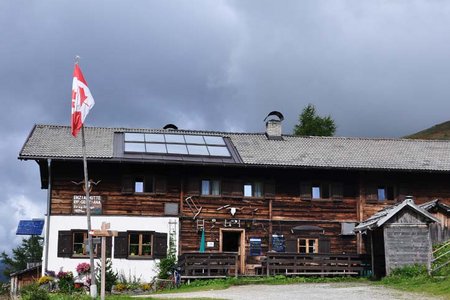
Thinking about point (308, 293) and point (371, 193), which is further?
point (371, 193)

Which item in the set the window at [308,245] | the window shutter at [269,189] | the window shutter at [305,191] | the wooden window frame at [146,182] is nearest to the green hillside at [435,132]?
the window shutter at [305,191]

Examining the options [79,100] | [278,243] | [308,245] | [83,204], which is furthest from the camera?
[308,245]

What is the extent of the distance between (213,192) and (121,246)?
5.00m

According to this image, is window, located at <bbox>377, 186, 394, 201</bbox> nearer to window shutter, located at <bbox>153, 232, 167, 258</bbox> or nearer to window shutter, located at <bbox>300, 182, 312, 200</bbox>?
window shutter, located at <bbox>300, 182, 312, 200</bbox>

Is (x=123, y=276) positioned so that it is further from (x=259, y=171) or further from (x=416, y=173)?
(x=416, y=173)

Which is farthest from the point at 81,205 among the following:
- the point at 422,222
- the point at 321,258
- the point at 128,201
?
the point at 422,222

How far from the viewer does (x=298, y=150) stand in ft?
114

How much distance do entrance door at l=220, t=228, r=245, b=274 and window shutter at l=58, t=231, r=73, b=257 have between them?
6.85m

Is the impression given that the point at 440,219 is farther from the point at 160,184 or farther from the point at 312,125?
the point at 312,125

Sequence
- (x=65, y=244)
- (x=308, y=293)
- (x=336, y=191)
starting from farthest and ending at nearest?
(x=336, y=191), (x=65, y=244), (x=308, y=293)

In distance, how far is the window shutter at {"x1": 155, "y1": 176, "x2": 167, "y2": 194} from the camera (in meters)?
31.3

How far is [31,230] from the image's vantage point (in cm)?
3772

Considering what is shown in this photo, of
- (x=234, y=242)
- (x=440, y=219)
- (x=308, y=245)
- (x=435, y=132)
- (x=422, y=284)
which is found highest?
(x=435, y=132)

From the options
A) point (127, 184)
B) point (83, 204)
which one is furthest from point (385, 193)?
point (83, 204)
